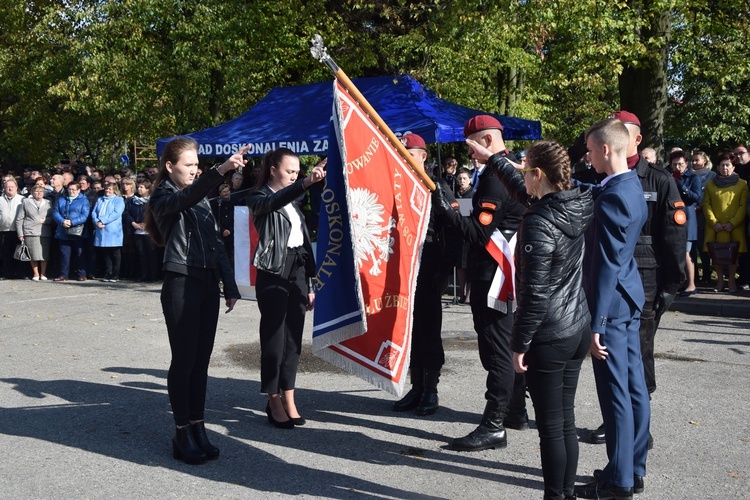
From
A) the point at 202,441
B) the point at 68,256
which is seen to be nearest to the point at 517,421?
the point at 202,441

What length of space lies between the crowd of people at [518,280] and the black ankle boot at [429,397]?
0.04ft

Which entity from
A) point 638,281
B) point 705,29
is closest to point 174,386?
point 638,281

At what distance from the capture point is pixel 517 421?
247 inches

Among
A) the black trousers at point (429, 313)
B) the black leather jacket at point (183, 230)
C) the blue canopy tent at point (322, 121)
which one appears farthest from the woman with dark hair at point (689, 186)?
the black leather jacket at point (183, 230)

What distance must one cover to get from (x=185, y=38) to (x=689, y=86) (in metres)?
20.6

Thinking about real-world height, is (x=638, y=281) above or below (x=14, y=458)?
above

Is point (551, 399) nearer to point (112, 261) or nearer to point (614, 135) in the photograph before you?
point (614, 135)

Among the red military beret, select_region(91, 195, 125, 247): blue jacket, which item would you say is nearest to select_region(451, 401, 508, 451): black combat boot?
the red military beret

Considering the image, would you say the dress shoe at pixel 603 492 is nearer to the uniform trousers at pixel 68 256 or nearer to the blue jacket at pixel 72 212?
the blue jacket at pixel 72 212

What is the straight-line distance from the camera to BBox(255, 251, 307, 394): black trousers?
6309mm

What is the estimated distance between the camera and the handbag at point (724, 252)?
1295cm

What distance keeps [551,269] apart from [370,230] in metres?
1.32

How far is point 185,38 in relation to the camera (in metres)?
23.2

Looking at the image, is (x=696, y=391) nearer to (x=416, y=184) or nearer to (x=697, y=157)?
(x=416, y=184)
